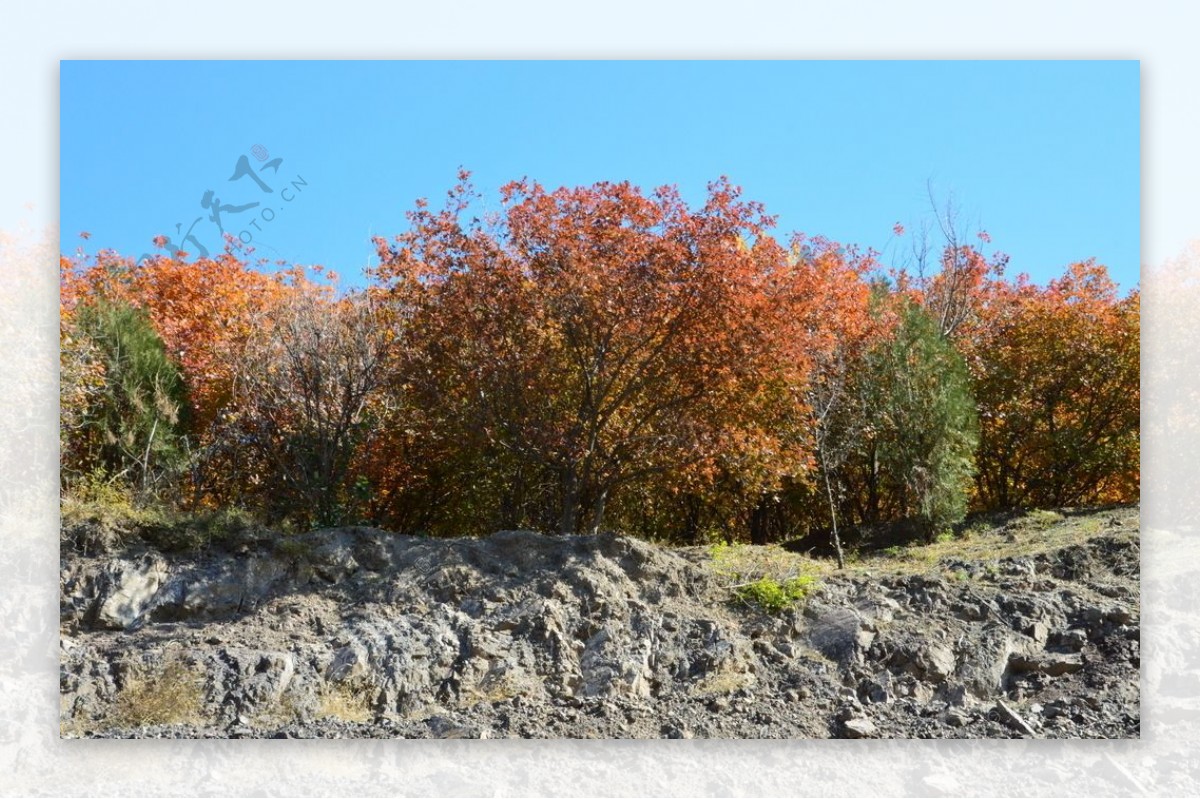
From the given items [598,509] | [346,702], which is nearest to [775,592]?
[598,509]

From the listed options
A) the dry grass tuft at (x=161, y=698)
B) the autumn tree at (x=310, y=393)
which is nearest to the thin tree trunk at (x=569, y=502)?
the autumn tree at (x=310, y=393)

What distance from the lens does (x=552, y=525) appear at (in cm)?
873

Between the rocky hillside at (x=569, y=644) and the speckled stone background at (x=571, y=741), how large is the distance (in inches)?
5.7

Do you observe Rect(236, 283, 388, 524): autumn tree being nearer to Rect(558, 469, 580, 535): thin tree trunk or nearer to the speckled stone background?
Rect(558, 469, 580, 535): thin tree trunk

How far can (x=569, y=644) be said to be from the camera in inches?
258

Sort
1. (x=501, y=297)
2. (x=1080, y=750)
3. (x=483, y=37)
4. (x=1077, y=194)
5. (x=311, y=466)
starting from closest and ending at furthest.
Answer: (x=1080, y=750)
(x=483, y=37)
(x=1077, y=194)
(x=501, y=297)
(x=311, y=466)

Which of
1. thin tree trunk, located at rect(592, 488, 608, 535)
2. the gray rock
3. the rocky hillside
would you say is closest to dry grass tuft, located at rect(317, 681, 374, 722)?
the rocky hillside

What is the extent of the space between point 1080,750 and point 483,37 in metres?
4.69

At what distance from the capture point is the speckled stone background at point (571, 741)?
5.65 metres

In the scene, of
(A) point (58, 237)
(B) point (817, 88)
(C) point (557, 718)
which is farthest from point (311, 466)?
(B) point (817, 88)

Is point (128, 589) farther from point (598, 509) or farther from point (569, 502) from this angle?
point (598, 509)

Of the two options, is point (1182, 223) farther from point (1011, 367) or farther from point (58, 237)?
point (58, 237)

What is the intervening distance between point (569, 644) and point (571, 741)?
0.84 meters

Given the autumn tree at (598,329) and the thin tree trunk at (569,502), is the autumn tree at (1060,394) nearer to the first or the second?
the autumn tree at (598,329)
